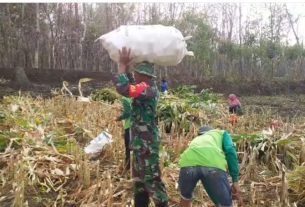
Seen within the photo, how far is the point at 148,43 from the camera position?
3287 mm

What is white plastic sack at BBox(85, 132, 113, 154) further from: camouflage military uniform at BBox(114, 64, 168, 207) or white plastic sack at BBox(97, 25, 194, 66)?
white plastic sack at BBox(97, 25, 194, 66)

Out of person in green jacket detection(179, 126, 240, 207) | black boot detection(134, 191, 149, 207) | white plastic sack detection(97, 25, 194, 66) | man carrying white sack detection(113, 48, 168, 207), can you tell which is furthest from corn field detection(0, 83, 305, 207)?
white plastic sack detection(97, 25, 194, 66)

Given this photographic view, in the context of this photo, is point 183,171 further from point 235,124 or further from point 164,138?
point 235,124

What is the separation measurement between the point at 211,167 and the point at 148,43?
40.6 inches

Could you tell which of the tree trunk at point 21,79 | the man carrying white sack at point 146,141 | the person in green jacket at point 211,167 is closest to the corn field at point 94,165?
the man carrying white sack at point 146,141

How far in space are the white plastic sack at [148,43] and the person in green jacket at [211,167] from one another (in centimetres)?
67

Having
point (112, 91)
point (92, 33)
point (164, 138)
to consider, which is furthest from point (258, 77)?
point (164, 138)

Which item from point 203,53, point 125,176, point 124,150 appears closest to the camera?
point 125,176

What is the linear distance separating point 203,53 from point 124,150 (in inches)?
685

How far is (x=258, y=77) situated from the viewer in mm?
22406

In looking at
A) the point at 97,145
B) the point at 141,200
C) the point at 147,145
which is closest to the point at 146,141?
the point at 147,145

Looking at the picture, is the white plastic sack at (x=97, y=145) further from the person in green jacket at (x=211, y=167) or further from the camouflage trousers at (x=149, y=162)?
the person in green jacket at (x=211, y=167)

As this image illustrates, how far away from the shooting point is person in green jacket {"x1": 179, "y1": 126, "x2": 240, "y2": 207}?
114 inches

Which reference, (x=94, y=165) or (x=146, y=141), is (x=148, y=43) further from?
(x=94, y=165)
